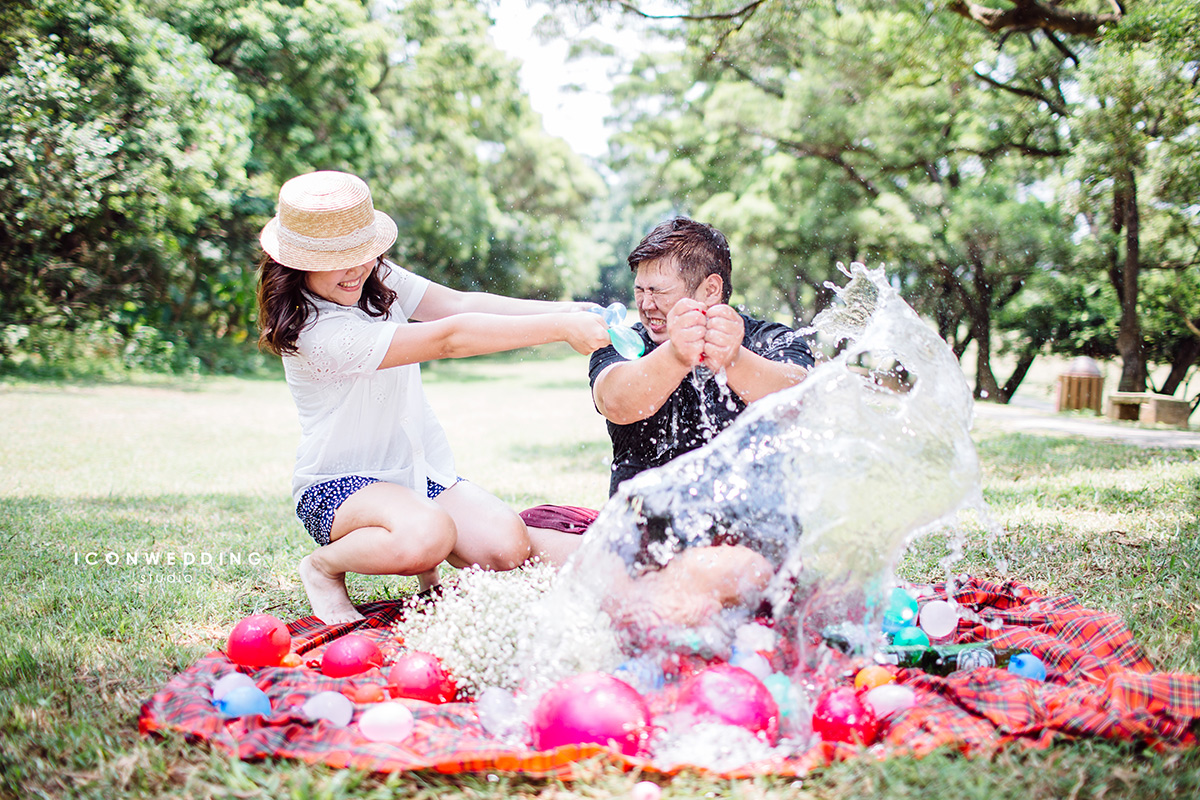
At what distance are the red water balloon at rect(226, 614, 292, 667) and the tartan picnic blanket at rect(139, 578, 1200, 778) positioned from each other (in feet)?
0.16

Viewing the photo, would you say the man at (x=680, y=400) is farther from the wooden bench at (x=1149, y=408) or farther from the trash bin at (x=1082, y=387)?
the trash bin at (x=1082, y=387)

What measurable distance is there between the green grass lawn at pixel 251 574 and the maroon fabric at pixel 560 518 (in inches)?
26.3

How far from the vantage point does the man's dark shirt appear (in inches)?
124

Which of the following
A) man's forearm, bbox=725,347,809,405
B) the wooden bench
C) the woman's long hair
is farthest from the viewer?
the wooden bench

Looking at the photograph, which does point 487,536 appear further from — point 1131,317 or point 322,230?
point 1131,317

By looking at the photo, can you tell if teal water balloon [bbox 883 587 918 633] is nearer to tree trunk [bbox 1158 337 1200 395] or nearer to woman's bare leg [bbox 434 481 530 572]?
woman's bare leg [bbox 434 481 530 572]

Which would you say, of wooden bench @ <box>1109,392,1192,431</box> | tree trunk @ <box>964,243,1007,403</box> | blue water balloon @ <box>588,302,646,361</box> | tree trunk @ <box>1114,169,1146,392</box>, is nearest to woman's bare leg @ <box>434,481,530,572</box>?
blue water balloon @ <box>588,302,646,361</box>

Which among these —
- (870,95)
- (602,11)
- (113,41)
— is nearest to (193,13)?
(113,41)

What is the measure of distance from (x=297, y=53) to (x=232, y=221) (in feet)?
11.6

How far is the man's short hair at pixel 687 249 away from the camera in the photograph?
10.2 ft

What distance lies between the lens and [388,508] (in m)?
3.05

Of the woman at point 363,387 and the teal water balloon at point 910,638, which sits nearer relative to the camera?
the teal water balloon at point 910,638

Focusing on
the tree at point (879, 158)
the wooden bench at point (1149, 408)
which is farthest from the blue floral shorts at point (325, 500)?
the wooden bench at point (1149, 408)

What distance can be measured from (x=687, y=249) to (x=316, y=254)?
1347mm
